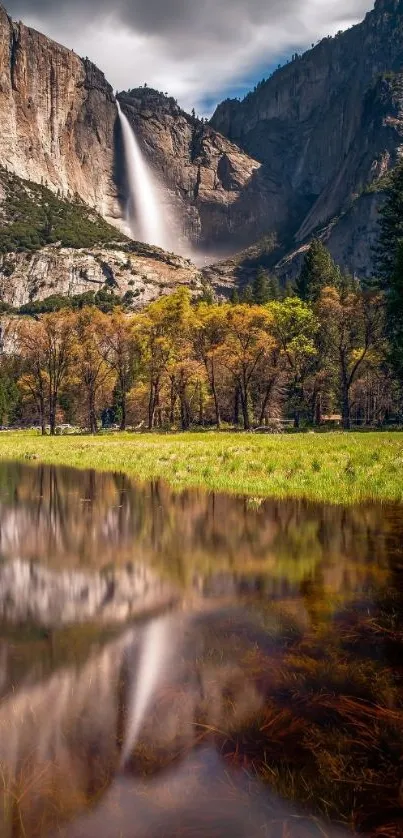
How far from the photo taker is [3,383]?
138250 millimetres

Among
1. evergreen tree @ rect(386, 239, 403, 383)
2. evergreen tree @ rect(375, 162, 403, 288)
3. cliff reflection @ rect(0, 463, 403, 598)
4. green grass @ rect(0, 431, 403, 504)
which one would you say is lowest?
cliff reflection @ rect(0, 463, 403, 598)

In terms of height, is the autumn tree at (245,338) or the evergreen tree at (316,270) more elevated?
the evergreen tree at (316,270)

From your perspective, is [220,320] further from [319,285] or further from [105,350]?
[319,285]

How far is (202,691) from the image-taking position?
4.78 meters

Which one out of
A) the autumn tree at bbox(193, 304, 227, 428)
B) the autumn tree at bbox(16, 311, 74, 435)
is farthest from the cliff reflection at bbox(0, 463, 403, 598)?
the autumn tree at bbox(16, 311, 74, 435)

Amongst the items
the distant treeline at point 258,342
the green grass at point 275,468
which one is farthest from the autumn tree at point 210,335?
the green grass at point 275,468

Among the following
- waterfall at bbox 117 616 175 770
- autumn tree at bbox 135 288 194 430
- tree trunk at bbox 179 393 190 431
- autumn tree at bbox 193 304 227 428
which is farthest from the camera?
tree trunk at bbox 179 393 190 431

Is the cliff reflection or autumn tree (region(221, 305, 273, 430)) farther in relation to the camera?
autumn tree (region(221, 305, 273, 430))

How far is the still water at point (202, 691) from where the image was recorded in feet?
11.2

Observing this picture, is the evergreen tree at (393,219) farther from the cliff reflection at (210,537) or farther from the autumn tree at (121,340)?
the cliff reflection at (210,537)

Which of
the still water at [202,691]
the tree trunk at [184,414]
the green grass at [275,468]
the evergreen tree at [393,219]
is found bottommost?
the still water at [202,691]

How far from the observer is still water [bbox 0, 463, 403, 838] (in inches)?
134

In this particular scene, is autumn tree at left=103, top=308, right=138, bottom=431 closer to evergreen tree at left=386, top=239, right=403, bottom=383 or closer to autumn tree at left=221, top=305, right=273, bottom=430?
autumn tree at left=221, top=305, right=273, bottom=430

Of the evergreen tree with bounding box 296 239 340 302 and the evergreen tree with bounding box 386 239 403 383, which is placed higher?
the evergreen tree with bounding box 296 239 340 302
